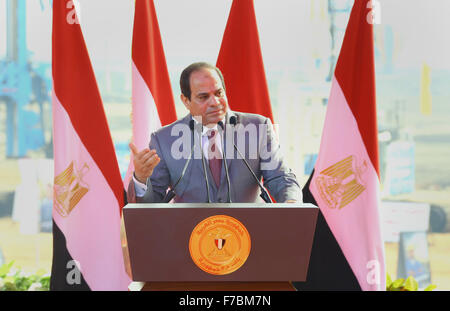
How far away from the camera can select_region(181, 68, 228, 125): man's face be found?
1989 mm

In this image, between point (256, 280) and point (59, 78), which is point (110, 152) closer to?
point (59, 78)

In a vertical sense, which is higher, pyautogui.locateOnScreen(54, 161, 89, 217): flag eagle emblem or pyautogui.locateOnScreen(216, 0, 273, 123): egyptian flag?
pyautogui.locateOnScreen(216, 0, 273, 123): egyptian flag

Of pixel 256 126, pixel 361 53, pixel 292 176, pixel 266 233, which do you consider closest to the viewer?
pixel 266 233

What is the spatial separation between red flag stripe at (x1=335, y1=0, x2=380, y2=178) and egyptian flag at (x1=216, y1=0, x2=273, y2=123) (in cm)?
52

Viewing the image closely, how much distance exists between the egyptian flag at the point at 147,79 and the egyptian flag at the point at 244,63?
403 mm

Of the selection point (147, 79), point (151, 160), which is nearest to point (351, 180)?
point (147, 79)

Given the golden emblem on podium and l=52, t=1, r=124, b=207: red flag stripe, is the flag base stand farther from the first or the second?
l=52, t=1, r=124, b=207: red flag stripe

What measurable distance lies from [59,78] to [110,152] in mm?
557

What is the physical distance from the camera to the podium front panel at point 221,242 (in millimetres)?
1326

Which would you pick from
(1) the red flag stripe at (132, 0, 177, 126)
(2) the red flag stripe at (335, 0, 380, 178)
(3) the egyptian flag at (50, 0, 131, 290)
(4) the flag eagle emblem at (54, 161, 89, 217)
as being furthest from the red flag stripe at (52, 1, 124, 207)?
(2) the red flag stripe at (335, 0, 380, 178)

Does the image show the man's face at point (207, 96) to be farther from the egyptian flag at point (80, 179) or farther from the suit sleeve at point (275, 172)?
the egyptian flag at point (80, 179)

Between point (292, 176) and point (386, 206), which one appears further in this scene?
point (386, 206)

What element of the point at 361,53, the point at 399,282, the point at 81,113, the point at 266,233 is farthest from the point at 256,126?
the point at 399,282

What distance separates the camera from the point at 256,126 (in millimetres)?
2160
